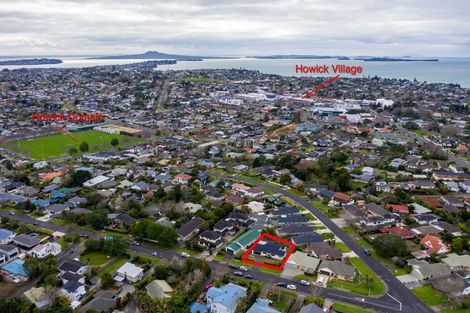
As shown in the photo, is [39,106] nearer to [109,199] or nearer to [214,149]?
[214,149]

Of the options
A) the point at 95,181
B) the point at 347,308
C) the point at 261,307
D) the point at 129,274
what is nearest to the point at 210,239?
the point at 129,274

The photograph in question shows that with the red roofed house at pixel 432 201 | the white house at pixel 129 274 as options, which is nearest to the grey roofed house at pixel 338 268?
the white house at pixel 129 274

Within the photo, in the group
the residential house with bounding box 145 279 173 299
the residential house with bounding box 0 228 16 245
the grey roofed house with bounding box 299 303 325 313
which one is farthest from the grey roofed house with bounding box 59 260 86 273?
the grey roofed house with bounding box 299 303 325 313

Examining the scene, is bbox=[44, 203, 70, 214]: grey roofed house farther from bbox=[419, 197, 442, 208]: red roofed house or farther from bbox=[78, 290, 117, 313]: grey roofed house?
bbox=[419, 197, 442, 208]: red roofed house

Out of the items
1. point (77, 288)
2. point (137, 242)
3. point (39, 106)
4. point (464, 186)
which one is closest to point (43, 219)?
point (137, 242)

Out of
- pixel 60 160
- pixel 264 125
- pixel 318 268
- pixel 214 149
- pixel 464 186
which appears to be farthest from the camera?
pixel 264 125

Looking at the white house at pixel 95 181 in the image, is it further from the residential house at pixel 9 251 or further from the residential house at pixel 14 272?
the residential house at pixel 14 272
